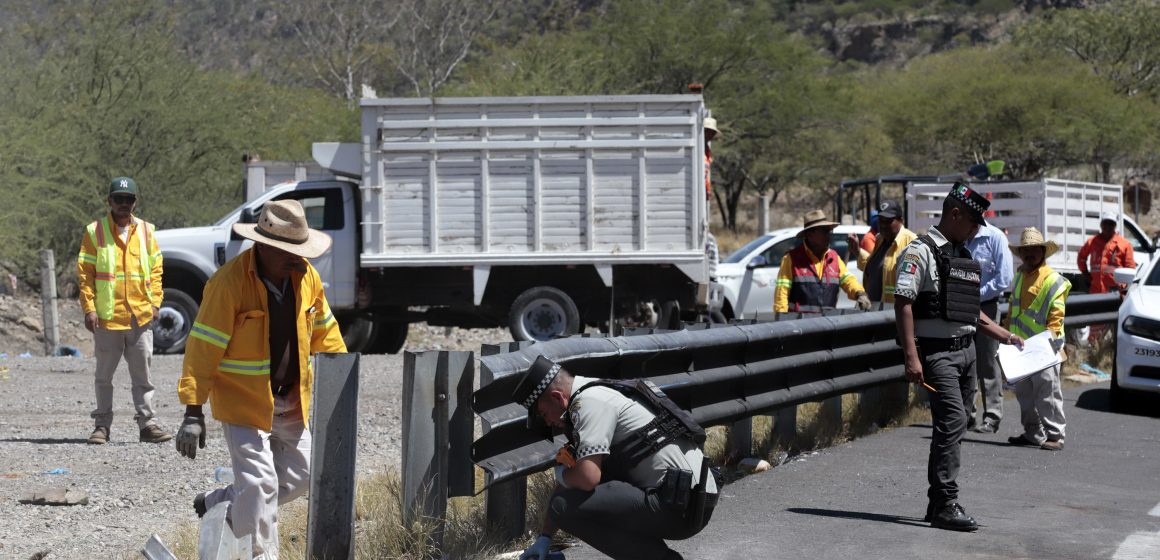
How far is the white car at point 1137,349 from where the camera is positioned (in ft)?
38.5

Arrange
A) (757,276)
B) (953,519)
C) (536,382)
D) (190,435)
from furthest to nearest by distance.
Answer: (757,276) → (953,519) → (190,435) → (536,382)

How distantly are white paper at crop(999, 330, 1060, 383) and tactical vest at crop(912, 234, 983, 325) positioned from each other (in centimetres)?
137

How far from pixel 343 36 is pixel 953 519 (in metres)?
51.0

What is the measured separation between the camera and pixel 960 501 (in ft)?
25.2

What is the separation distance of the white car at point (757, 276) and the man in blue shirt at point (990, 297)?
7.65m

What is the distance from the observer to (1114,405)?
12.2 m

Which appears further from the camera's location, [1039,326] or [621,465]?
[1039,326]

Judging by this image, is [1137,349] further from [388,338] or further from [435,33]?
[435,33]

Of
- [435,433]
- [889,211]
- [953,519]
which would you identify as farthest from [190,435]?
[889,211]

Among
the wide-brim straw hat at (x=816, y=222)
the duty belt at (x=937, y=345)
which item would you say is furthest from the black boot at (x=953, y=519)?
the wide-brim straw hat at (x=816, y=222)

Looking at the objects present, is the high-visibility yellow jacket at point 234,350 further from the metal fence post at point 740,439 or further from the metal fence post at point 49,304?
the metal fence post at point 49,304

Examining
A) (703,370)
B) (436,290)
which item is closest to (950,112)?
(436,290)

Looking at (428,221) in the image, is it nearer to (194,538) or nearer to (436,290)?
(436,290)

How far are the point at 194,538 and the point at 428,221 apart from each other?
1050 cm
